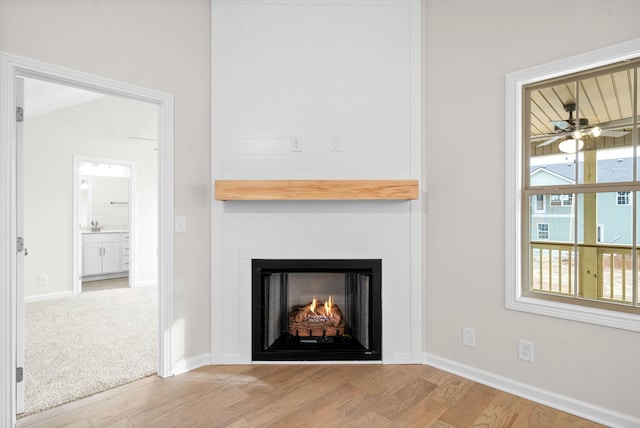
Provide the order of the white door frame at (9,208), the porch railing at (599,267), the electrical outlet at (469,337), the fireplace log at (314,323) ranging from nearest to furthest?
1. the white door frame at (9,208)
2. the porch railing at (599,267)
3. the electrical outlet at (469,337)
4. the fireplace log at (314,323)

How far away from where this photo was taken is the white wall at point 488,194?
2014 mm

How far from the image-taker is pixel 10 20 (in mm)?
1886

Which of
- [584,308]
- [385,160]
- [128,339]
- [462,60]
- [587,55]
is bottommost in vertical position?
[128,339]

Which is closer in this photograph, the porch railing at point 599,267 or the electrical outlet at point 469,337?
the porch railing at point 599,267

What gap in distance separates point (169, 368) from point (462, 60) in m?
3.08

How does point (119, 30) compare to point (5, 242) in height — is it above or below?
above

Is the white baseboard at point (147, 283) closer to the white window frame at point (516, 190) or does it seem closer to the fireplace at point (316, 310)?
the fireplace at point (316, 310)

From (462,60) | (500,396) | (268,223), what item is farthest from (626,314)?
(268,223)

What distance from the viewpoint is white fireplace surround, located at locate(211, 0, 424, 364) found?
276 cm

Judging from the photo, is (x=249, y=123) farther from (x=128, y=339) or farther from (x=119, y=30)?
(x=128, y=339)

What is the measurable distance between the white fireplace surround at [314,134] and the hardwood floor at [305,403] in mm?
308

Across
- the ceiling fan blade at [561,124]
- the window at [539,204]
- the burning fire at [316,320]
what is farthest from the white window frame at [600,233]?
the burning fire at [316,320]

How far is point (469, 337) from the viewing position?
258 cm

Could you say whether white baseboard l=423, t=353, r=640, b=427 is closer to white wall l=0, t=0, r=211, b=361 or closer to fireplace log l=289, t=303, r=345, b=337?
fireplace log l=289, t=303, r=345, b=337
